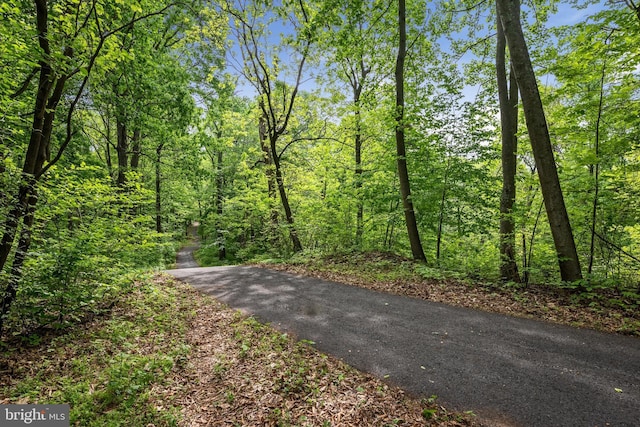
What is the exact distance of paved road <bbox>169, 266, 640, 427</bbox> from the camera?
9.08 ft

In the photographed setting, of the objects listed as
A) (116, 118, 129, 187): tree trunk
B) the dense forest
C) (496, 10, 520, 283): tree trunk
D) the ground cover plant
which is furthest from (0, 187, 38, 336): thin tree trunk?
(496, 10, 520, 283): tree trunk

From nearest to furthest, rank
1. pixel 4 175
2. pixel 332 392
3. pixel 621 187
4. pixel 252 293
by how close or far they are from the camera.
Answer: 1. pixel 332 392
2. pixel 4 175
3. pixel 621 187
4. pixel 252 293

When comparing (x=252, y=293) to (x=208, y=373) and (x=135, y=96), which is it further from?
(x=135, y=96)

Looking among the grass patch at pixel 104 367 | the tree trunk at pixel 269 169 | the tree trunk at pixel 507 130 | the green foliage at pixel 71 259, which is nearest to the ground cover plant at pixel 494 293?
the tree trunk at pixel 507 130

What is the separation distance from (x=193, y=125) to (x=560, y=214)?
34.3ft

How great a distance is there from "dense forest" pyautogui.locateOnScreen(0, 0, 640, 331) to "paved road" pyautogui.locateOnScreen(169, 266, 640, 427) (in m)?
2.38

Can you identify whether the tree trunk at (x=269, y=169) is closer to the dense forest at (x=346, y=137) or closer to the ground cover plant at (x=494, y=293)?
the dense forest at (x=346, y=137)

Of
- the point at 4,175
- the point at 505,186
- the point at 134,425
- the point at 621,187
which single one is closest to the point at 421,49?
the point at 505,186

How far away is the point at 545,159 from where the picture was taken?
232 inches

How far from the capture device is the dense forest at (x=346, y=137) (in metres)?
4.28

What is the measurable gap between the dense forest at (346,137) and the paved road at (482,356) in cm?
238

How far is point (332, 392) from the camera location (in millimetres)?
3125

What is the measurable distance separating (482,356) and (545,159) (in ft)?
14.8

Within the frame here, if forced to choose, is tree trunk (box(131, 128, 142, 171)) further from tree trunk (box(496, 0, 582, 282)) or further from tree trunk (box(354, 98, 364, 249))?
tree trunk (box(496, 0, 582, 282))
